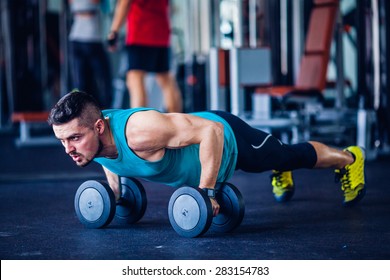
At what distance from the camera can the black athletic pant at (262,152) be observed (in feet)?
7.51

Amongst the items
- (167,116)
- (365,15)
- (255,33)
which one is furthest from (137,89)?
(167,116)

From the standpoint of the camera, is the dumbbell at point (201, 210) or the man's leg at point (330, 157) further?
Answer: the man's leg at point (330, 157)

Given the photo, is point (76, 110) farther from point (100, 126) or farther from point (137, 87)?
point (137, 87)

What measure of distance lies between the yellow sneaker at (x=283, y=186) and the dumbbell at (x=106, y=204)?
2.21 feet

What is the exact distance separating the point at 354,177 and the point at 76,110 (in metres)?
1.14

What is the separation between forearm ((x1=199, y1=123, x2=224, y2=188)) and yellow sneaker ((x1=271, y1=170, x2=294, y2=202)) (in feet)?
2.39

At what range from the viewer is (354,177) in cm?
257

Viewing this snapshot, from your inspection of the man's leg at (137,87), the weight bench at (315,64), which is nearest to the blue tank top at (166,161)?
the man's leg at (137,87)


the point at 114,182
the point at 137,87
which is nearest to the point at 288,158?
the point at 114,182

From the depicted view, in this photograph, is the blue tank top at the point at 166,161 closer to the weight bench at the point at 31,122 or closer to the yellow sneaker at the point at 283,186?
the yellow sneaker at the point at 283,186

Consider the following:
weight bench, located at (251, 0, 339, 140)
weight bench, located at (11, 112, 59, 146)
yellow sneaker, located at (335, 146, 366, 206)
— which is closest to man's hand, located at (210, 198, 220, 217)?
yellow sneaker, located at (335, 146, 366, 206)

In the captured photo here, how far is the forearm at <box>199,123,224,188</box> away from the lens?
204 centimetres

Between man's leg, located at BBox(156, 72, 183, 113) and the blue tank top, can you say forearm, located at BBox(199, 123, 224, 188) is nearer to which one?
the blue tank top
